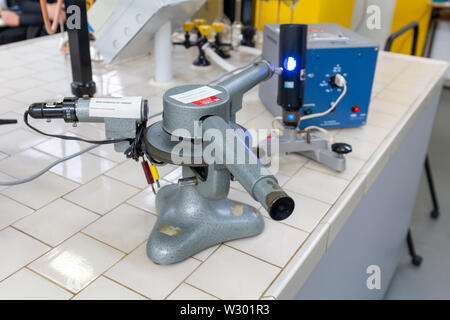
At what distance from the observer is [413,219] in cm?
273

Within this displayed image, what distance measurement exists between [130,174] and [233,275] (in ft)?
1.43

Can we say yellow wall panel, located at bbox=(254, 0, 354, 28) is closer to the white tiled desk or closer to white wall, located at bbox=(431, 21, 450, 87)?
the white tiled desk

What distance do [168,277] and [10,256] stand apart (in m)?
0.30

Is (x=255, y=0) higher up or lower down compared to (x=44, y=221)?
higher up

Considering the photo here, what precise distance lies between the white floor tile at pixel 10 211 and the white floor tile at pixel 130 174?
0.72 feet

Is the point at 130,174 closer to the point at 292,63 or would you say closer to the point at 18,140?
the point at 18,140

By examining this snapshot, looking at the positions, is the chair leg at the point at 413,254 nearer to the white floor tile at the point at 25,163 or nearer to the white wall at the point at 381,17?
the white wall at the point at 381,17

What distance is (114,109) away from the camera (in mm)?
771

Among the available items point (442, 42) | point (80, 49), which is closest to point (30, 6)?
point (80, 49)

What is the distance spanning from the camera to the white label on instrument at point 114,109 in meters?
0.77
